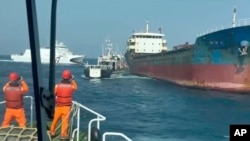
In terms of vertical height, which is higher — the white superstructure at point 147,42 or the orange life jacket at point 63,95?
the white superstructure at point 147,42

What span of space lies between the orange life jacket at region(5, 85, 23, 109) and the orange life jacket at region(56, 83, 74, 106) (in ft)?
2.42

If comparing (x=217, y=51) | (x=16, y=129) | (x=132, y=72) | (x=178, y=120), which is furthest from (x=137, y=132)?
(x=132, y=72)

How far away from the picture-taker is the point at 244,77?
96.4ft

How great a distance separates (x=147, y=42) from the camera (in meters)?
60.7

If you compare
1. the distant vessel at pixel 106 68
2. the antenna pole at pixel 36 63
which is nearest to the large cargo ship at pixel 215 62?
the distant vessel at pixel 106 68

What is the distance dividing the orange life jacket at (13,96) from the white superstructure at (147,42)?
53.3 metres

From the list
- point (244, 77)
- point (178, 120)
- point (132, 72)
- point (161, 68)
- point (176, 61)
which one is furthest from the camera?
point (132, 72)

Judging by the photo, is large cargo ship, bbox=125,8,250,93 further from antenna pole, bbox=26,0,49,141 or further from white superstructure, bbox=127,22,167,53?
antenna pole, bbox=26,0,49,141

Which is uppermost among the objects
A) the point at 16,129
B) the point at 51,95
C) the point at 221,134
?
the point at 51,95

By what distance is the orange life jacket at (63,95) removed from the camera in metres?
7.34

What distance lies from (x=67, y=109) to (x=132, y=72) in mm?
56764

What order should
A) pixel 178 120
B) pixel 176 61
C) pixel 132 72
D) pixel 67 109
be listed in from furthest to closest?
pixel 132 72, pixel 176 61, pixel 178 120, pixel 67 109

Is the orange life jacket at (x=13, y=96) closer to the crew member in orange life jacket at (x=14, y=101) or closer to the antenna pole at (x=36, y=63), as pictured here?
the crew member in orange life jacket at (x=14, y=101)

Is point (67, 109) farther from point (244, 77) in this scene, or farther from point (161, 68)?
point (161, 68)
